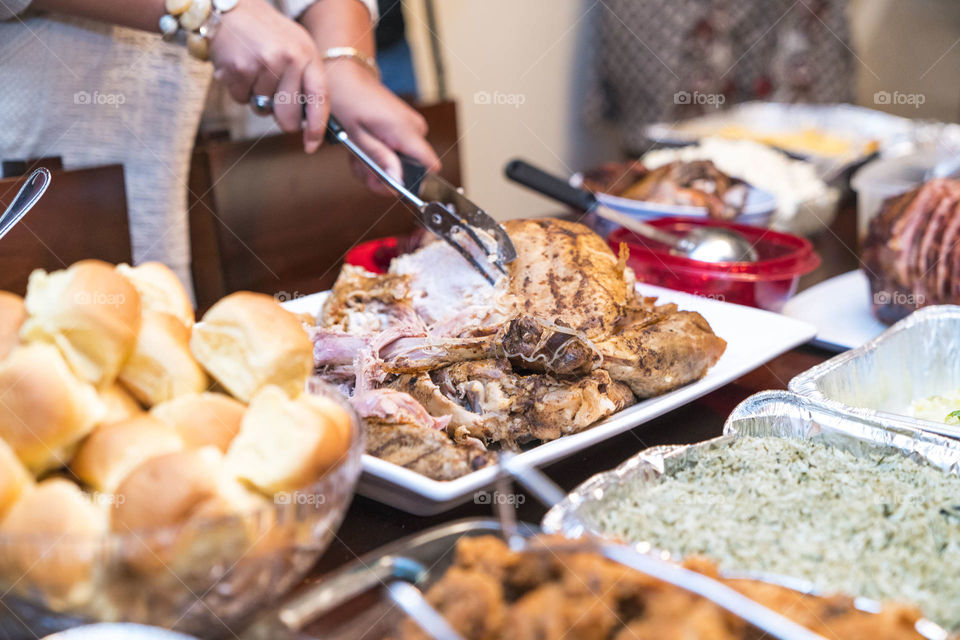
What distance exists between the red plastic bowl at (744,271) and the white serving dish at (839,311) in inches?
2.6

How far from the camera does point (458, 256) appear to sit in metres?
1.78

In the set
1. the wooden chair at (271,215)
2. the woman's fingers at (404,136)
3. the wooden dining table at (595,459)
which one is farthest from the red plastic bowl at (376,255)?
the wooden dining table at (595,459)

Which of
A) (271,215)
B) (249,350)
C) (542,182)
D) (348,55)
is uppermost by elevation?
(348,55)

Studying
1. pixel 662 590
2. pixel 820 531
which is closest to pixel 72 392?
pixel 662 590

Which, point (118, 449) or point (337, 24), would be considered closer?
point (118, 449)

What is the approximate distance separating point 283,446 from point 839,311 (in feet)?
5.28

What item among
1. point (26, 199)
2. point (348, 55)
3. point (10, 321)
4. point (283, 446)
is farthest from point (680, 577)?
point (348, 55)

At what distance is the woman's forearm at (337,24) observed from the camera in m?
2.38

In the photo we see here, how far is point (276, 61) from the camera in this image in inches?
77.2

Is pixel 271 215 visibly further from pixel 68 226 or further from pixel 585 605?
pixel 585 605

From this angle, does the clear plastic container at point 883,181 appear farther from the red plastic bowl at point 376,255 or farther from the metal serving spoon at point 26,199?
the metal serving spoon at point 26,199

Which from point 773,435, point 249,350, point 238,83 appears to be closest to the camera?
point 249,350

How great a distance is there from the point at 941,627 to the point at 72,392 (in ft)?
2.88

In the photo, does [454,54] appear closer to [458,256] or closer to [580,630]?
[458,256]
